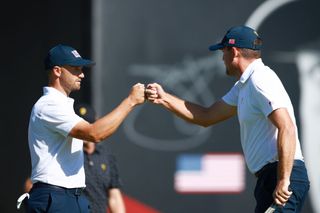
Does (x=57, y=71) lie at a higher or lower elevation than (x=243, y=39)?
lower

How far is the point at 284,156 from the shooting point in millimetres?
6230

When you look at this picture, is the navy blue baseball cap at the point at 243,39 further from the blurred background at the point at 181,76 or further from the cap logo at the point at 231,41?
the blurred background at the point at 181,76

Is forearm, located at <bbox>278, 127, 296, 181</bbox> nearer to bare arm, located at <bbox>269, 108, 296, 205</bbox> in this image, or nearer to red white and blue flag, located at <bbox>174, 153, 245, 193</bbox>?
bare arm, located at <bbox>269, 108, 296, 205</bbox>

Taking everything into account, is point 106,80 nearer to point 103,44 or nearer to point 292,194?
point 103,44

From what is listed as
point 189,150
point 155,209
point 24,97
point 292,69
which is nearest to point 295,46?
point 292,69

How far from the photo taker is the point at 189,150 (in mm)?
9562

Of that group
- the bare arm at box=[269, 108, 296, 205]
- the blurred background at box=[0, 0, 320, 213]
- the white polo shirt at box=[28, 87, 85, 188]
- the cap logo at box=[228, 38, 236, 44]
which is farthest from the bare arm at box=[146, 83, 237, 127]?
the blurred background at box=[0, 0, 320, 213]

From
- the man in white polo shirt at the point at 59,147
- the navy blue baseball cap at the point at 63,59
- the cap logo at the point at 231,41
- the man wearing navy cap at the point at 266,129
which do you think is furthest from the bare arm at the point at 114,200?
the cap logo at the point at 231,41

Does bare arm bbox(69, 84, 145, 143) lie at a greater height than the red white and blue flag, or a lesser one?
greater

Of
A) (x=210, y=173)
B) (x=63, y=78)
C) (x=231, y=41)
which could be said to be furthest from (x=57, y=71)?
(x=210, y=173)

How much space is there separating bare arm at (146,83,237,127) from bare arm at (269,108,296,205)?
3.88 ft

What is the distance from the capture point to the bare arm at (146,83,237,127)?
7.48 m

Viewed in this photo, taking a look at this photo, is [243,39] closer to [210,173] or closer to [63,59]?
[63,59]

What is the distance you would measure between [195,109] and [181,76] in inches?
74.8
